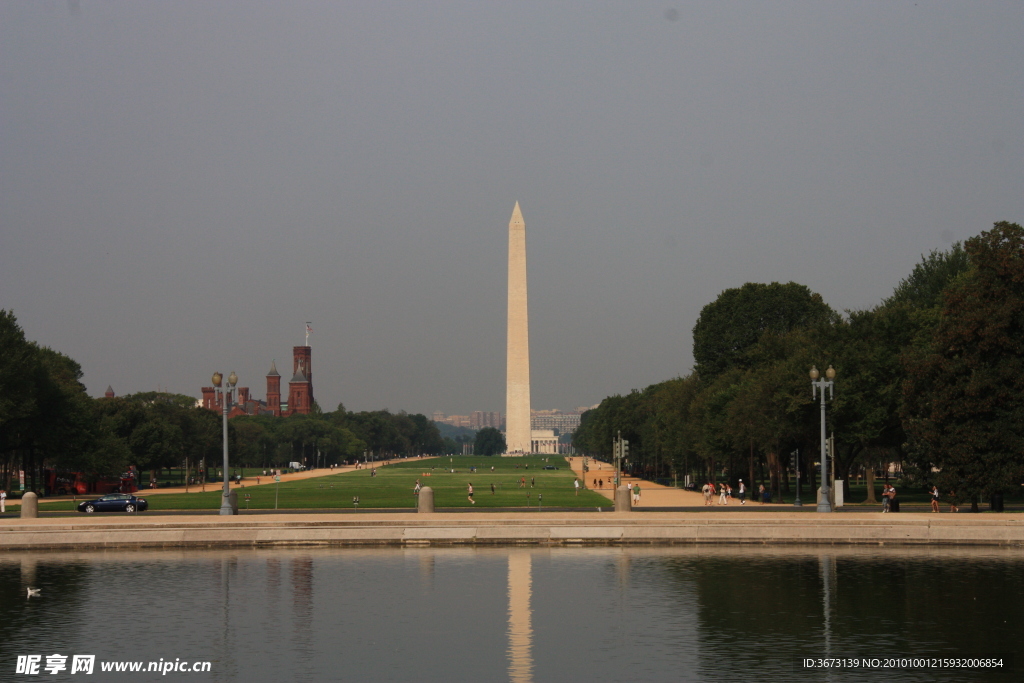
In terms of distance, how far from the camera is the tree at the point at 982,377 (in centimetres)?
4516

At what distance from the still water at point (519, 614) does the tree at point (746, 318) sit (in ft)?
214

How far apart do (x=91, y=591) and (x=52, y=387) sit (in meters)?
59.1

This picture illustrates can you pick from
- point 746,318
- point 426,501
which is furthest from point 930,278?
point 426,501

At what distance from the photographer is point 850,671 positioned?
17.7 meters

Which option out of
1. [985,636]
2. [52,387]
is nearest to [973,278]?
[985,636]

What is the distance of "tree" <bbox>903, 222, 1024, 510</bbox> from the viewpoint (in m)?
45.2

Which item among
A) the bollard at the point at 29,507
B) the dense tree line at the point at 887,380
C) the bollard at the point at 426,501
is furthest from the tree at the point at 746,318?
the bollard at the point at 29,507

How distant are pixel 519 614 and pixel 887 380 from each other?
140 ft

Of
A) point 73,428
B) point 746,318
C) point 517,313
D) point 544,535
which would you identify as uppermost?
point 517,313

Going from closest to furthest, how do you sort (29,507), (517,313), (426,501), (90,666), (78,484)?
1. (90,666)
2. (29,507)
3. (426,501)
4. (78,484)
5. (517,313)

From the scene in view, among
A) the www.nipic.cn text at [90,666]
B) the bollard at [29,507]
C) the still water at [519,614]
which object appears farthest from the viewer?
the bollard at [29,507]

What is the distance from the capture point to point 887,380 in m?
60.1

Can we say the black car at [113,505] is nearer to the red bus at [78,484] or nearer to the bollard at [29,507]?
the bollard at [29,507]

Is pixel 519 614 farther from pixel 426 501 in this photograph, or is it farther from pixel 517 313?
pixel 517 313
